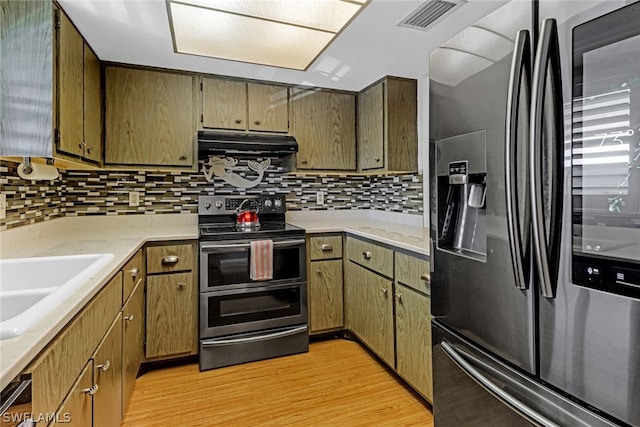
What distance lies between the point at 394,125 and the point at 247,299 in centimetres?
172

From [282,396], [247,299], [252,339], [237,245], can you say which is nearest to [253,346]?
[252,339]

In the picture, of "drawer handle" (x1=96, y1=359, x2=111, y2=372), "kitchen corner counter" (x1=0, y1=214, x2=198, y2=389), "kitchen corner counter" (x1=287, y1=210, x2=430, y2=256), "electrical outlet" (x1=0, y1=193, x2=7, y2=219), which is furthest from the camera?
"kitchen corner counter" (x1=287, y1=210, x2=430, y2=256)

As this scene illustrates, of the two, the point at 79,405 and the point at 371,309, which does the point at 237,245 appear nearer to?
the point at 371,309

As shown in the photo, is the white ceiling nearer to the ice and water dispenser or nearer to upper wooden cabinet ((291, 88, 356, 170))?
upper wooden cabinet ((291, 88, 356, 170))

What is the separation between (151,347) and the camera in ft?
7.57

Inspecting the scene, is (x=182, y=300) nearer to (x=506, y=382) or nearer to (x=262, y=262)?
(x=262, y=262)

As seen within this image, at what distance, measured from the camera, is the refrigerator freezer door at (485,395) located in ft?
3.06

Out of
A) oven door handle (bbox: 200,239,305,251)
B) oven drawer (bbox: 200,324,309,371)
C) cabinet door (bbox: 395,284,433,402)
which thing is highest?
oven door handle (bbox: 200,239,305,251)

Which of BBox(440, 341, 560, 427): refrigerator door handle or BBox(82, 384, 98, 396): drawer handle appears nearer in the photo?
BBox(440, 341, 560, 427): refrigerator door handle

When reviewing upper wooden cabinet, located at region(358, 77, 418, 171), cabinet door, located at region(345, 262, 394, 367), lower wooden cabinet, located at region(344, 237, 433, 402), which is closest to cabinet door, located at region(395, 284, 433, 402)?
lower wooden cabinet, located at region(344, 237, 433, 402)

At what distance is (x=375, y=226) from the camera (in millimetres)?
2910

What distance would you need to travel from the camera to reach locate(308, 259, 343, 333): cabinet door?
8.87 ft

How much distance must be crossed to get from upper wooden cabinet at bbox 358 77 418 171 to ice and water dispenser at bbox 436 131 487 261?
144 centimetres

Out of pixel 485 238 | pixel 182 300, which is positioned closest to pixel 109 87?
pixel 182 300
